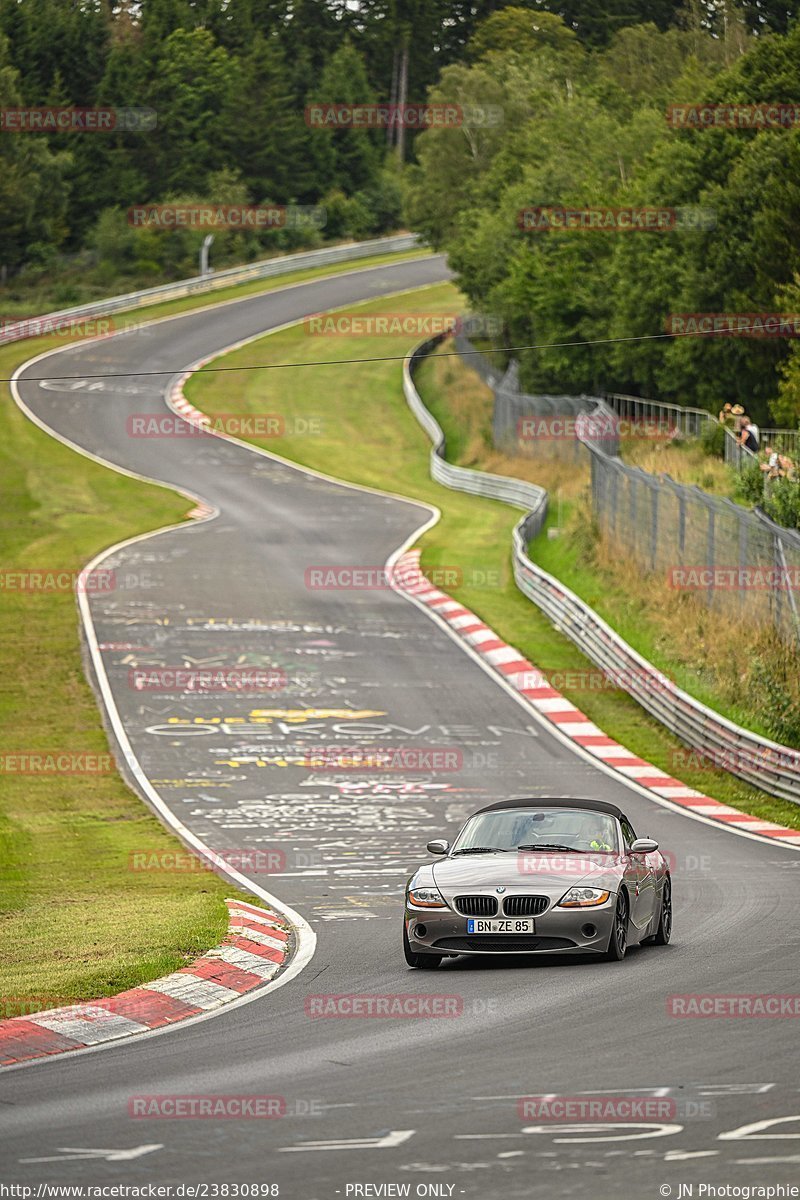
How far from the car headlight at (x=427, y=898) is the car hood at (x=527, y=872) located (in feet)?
0.21

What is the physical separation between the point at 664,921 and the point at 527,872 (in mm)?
1671

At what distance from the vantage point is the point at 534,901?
12.7 m

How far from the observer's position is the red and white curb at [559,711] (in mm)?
22133

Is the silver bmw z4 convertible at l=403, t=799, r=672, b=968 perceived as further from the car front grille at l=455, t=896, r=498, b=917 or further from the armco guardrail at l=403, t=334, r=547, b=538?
the armco guardrail at l=403, t=334, r=547, b=538

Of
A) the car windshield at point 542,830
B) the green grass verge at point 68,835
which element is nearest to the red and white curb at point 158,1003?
the green grass verge at point 68,835

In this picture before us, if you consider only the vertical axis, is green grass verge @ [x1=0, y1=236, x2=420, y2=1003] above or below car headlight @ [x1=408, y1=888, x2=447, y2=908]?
below

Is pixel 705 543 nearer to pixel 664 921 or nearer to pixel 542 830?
pixel 664 921

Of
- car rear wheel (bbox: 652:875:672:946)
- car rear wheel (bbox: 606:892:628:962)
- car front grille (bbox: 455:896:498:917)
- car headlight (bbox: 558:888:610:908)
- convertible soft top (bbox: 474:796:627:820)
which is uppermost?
convertible soft top (bbox: 474:796:627:820)

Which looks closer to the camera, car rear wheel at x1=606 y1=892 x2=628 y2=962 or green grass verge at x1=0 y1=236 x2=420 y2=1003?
car rear wheel at x1=606 y1=892 x2=628 y2=962

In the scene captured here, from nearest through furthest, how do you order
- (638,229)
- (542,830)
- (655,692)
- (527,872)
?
(527,872), (542,830), (655,692), (638,229)

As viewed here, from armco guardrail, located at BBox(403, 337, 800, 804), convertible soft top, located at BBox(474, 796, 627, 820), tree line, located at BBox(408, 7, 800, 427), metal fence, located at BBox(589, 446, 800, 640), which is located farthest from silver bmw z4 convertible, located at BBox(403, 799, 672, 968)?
tree line, located at BBox(408, 7, 800, 427)

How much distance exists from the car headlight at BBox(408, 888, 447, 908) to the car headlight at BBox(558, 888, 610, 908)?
0.92 metres

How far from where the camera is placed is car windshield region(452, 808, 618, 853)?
13812 mm

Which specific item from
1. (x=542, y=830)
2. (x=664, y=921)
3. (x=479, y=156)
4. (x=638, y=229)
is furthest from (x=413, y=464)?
(x=664, y=921)
